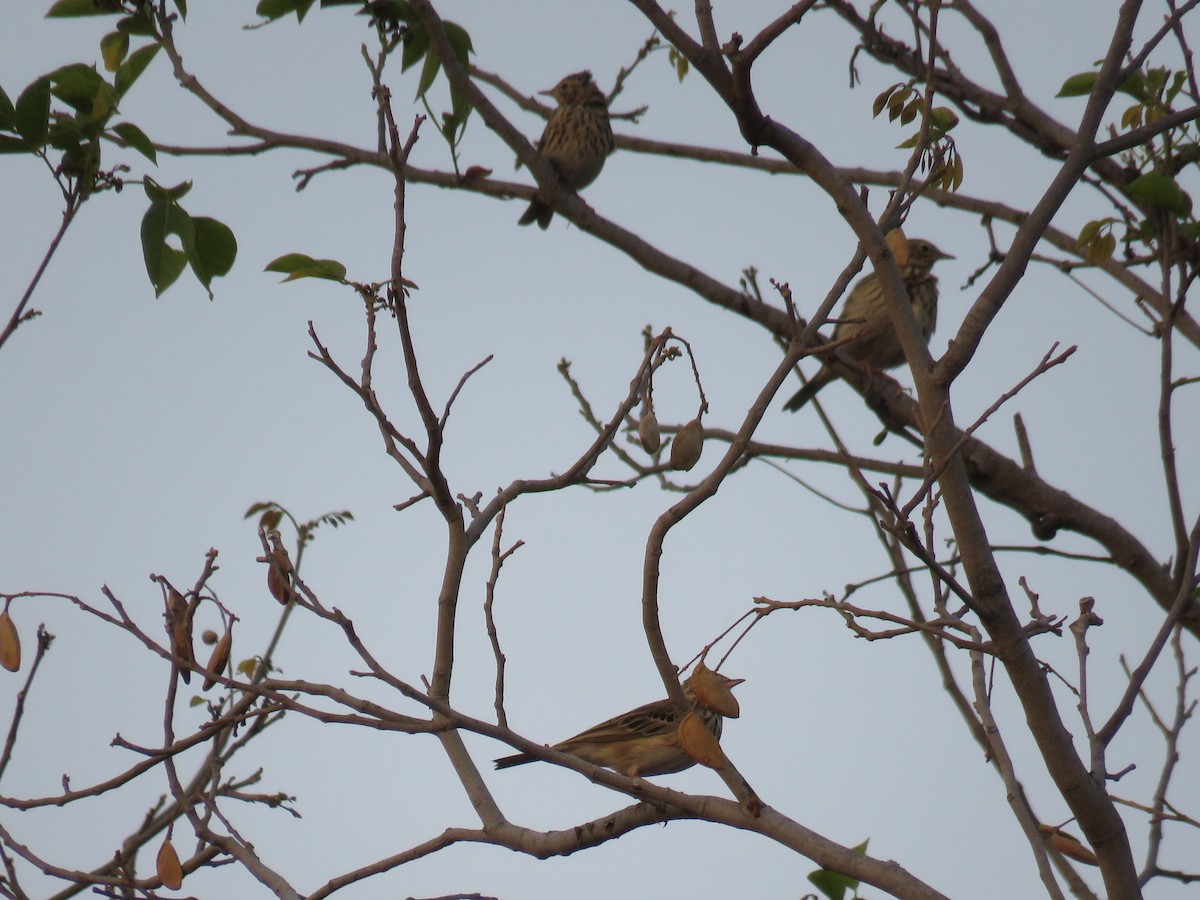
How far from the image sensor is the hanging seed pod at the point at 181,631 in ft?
11.1

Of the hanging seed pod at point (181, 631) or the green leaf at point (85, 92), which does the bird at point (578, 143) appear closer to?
the green leaf at point (85, 92)

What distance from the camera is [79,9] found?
4.76 m

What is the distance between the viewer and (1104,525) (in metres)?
6.53

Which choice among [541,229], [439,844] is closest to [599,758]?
[439,844]

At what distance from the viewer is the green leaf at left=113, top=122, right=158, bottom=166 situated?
12.6 feet

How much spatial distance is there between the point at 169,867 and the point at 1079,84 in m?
4.36

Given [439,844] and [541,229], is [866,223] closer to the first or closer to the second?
[439,844]

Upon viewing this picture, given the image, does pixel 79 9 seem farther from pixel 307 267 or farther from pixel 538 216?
pixel 538 216

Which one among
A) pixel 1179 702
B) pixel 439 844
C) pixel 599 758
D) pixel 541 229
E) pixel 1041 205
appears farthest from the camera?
pixel 541 229

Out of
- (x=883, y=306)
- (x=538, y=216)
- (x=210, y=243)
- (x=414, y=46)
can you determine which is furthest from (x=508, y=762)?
(x=883, y=306)

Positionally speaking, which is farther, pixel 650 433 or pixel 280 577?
pixel 650 433

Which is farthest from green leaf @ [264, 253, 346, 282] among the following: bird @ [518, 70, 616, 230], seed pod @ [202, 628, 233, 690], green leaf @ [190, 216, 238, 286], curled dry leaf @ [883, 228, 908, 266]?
bird @ [518, 70, 616, 230]

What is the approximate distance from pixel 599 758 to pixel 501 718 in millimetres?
3029

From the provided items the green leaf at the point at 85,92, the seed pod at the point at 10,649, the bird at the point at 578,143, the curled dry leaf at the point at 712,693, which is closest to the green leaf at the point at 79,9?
the green leaf at the point at 85,92
